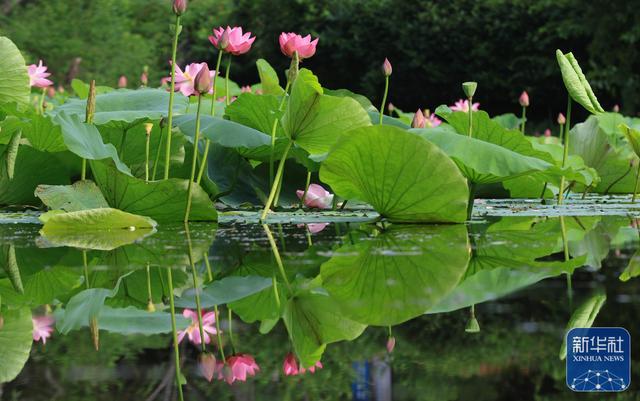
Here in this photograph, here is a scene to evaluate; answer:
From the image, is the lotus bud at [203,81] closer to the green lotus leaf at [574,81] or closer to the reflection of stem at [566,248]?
the reflection of stem at [566,248]

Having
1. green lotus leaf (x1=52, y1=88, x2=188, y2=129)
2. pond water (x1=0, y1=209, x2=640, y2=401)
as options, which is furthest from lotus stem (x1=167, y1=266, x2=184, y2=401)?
green lotus leaf (x1=52, y1=88, x2=188, y2=129)

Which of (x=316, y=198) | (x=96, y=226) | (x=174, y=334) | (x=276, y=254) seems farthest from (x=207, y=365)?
(x=316, y=198)

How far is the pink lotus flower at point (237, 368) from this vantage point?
0.96 meters

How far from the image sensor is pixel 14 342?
116 cm

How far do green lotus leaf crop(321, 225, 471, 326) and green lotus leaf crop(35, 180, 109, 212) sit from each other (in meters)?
0.82

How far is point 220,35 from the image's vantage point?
2721 mm

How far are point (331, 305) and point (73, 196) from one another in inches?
57.3

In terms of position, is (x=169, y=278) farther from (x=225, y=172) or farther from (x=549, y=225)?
(x=225, y=172)

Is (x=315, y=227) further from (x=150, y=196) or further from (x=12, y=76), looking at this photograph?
(x=12, y=76)

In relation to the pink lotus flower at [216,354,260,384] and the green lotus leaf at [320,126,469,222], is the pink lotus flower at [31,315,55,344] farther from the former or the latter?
the green lotus leaf at [320,126,469,222]

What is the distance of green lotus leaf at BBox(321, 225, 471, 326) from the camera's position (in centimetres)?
137

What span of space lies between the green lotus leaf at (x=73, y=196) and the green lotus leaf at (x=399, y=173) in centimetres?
62

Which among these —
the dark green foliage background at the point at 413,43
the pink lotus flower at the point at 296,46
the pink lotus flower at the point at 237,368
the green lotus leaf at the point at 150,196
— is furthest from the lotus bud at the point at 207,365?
the dark green foliage background at the point at 413,43

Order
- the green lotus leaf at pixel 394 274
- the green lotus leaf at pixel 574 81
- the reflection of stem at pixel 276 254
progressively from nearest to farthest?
the green lotus leaf at pixel 394 274, the reflection of stem at pixel 276 254, the green lotus leaf at pixel 574 81
